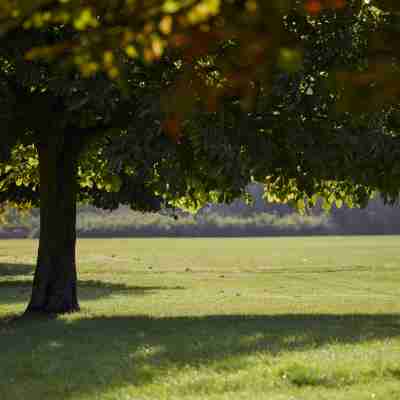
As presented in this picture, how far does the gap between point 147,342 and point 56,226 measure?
8334mm

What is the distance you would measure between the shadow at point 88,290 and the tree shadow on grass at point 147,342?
10520mm

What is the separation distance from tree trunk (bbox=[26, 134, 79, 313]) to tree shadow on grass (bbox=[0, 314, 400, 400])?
6.79 feet

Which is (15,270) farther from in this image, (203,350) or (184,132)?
(203,350)

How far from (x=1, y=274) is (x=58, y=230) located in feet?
94.7

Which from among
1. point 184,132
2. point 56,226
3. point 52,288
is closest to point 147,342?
point 184,132

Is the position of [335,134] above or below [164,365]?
above

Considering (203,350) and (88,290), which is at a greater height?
(203,350)

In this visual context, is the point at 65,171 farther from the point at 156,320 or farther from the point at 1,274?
the point at 1,274

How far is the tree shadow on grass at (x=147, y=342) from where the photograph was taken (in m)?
12.8

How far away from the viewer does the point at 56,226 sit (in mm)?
23828

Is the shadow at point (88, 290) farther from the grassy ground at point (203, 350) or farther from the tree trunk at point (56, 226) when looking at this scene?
the tree trunk at point (56, 226)

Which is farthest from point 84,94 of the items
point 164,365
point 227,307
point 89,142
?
point 227,307

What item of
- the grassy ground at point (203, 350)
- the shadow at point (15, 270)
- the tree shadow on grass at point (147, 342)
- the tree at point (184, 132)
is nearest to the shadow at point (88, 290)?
the grassy ground at point (203, 350)

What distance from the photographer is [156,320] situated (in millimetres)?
21500
